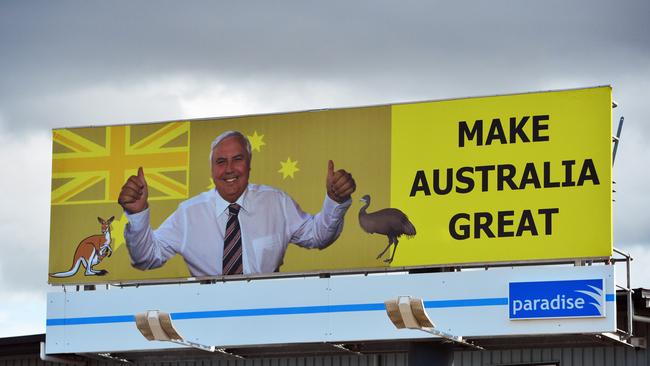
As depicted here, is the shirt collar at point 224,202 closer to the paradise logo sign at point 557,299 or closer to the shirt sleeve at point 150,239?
the shirt sleeve at point 150,239

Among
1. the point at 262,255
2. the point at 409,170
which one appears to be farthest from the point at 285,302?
the point at 409,170

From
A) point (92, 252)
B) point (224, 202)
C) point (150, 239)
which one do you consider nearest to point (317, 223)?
point (224, 202)

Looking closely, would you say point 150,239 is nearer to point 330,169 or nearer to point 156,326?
point 156,326

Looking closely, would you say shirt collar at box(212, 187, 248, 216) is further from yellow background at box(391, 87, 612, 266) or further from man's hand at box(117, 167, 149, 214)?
yellow background at box(391, 87, 612, 266)

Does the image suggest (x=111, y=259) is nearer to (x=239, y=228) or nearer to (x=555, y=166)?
(x=239, y=228)

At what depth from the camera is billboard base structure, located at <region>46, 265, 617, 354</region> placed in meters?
29.1

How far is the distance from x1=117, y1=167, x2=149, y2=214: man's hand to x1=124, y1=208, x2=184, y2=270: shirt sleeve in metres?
0.10

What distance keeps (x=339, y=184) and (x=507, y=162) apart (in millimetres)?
3135

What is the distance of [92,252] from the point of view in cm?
3300

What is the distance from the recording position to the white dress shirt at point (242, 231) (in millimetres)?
31375

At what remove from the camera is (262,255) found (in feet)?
104

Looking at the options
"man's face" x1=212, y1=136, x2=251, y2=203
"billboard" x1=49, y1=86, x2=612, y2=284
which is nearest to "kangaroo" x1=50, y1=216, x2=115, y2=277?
"billboard" x1=49, y1=86, x2=612, y2=284

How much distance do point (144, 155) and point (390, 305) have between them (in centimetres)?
681

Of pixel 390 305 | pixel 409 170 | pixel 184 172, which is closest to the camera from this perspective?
pixel 390 305
